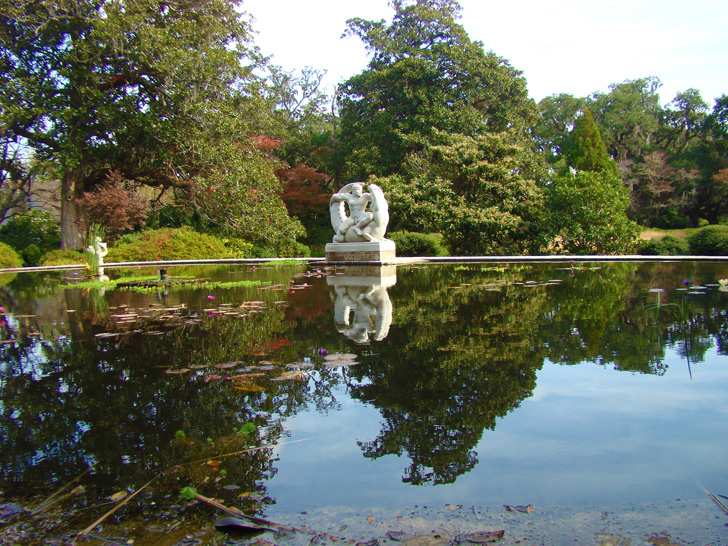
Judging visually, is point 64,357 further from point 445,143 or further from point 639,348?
point 445,143

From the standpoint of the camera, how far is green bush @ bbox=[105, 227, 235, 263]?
57.1 ft

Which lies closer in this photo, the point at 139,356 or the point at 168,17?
the point at 139,356

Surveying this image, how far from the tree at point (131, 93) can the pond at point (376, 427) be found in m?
13.7

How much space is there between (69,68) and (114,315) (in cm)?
1429

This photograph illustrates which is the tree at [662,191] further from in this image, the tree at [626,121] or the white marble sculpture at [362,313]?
the white marble sculpture at [362,313]

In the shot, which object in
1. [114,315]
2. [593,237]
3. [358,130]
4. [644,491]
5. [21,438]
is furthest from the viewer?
[358,130]

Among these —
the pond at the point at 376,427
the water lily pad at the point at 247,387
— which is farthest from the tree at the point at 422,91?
the water lily pad at the point at 247,387

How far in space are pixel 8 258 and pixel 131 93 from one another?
712 cm

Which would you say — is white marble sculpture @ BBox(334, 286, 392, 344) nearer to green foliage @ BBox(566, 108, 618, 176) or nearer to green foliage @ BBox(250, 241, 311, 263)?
green foliage @ BBox(250, 241, 311, 263)

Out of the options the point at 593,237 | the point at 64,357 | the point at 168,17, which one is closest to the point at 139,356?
the point at 64,357

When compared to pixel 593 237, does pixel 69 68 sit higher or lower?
higher

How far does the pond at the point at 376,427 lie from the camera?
1.68 metres

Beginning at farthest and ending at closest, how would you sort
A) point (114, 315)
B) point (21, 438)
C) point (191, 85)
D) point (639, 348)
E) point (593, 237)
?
point (191, 85) < point (593, 237) < point (114, 315) < point (639, 348) < point (21, 438)

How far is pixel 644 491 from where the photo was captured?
177 cm
